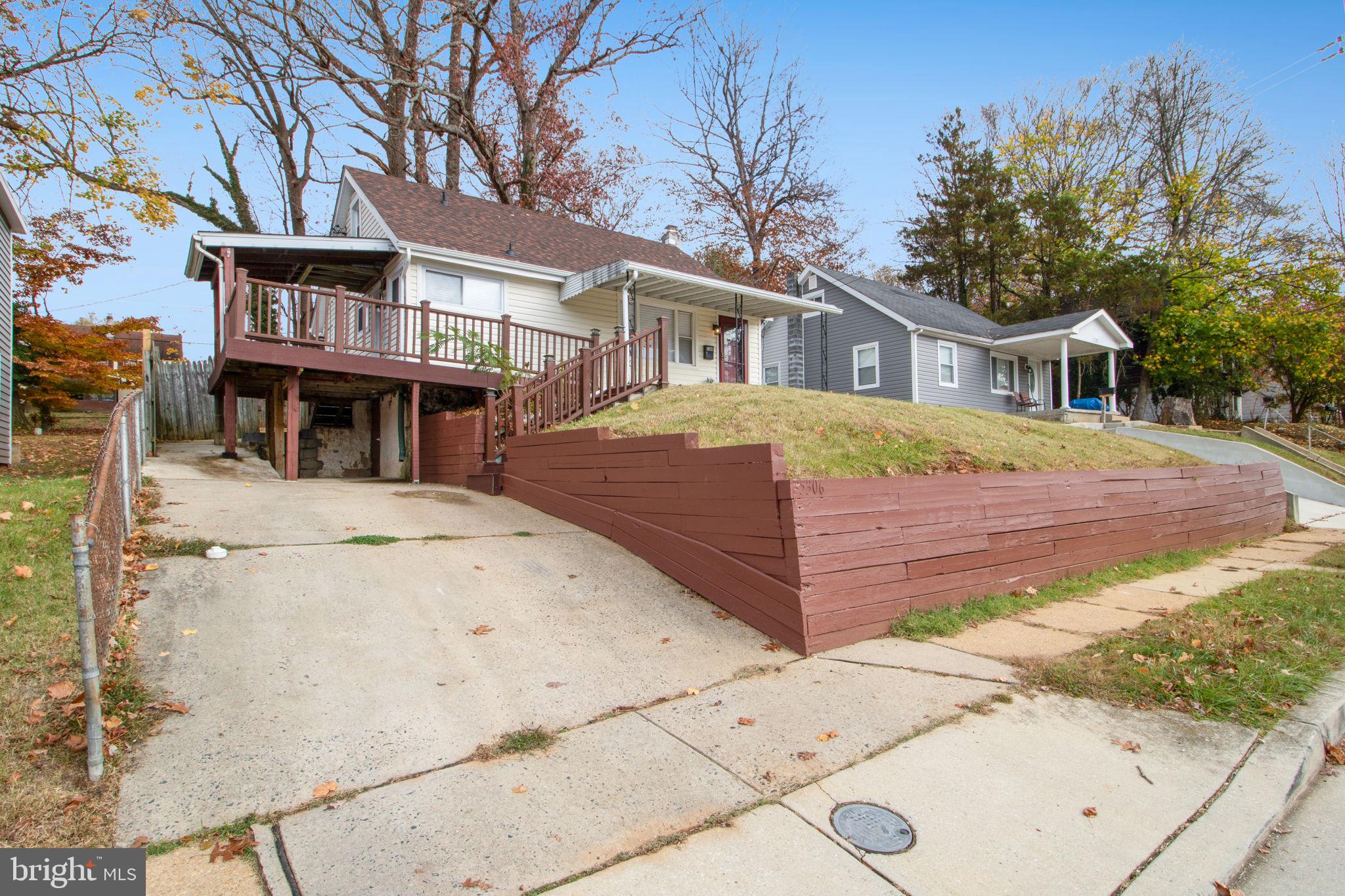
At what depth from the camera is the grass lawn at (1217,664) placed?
3.66m

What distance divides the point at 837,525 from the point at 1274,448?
18321 mm

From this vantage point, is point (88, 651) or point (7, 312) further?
point (7, 312)

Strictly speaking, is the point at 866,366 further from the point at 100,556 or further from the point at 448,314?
the point at 100,556

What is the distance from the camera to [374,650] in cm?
415

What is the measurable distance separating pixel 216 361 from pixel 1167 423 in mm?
27271

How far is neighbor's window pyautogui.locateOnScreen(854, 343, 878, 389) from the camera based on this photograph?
73.9 ft

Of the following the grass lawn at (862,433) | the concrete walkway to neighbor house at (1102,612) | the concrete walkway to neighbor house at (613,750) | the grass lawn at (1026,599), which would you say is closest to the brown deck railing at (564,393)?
the grass lawn at (862,433)

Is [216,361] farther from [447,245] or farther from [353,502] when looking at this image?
[353,502]

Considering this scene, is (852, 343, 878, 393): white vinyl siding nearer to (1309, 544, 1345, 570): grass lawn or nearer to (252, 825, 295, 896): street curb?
(1309, 544, 1345, 570): grass lawn

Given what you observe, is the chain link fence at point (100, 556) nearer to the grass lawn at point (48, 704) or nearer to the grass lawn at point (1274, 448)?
the grass lawn at point (48, 704)

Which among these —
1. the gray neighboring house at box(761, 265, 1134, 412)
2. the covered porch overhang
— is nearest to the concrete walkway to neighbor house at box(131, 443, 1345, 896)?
the covered porch overhang

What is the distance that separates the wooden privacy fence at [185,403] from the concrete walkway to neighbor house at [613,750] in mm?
14461

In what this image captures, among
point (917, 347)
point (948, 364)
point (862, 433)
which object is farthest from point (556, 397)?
point (948, 364)

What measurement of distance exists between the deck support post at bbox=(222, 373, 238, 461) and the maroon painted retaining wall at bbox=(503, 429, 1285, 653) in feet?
22.9
